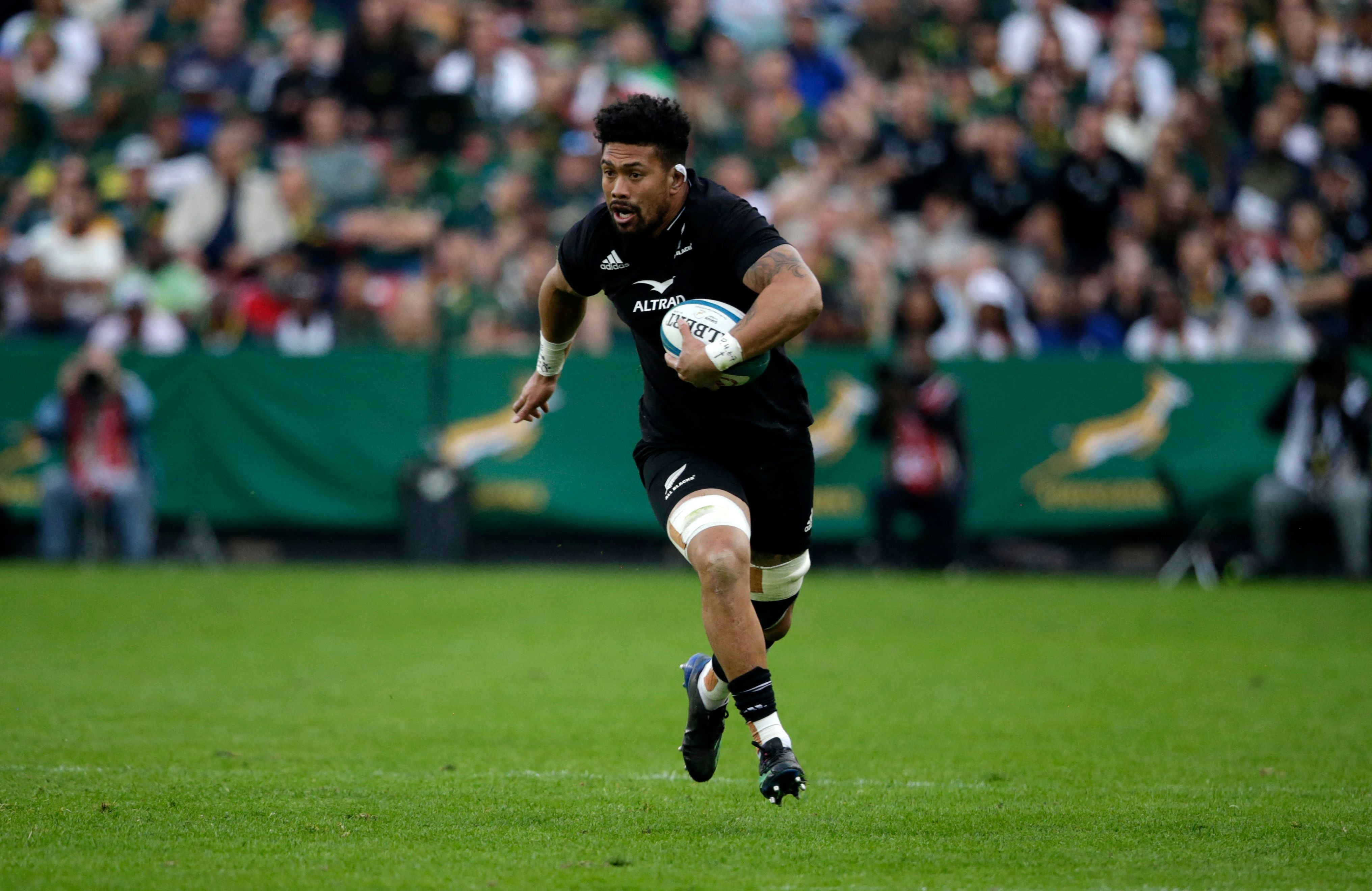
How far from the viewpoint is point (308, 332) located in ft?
54.0

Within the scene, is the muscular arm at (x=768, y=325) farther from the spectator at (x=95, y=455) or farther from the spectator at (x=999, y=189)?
the spectator at (x=999, y=189)

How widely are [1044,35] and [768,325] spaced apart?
1381 centimetres

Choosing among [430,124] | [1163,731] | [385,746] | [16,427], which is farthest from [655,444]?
[430,124]

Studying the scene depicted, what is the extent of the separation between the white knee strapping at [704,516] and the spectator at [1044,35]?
1367 cm

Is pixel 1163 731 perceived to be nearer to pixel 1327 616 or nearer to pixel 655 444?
pixel 655 444

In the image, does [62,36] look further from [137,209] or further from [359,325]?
[359,325]

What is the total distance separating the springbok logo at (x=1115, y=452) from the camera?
15.3m

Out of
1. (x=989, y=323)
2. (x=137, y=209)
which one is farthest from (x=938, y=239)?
(x=137, y=209)

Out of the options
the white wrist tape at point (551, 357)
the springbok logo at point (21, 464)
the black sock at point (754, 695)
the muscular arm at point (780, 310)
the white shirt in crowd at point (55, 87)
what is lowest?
the springbok logo at point (21, 464)

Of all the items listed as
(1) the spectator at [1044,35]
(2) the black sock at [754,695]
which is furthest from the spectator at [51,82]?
(2) the black sock at [754,695]

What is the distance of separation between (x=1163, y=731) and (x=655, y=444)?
317 cm

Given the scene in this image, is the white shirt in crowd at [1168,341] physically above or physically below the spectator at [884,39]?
below

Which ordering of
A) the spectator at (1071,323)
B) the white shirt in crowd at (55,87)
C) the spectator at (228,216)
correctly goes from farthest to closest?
the white shirt in crowd at (55,87) < the spectator at (228,216) < the spectator at (1071,323)

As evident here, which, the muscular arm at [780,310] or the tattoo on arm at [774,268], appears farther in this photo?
the tattoo on arm at [774,268]
